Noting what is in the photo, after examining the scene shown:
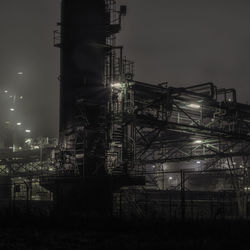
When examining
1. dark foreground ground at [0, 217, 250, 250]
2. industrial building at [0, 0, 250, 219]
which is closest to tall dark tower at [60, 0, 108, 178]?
industrial building at [0, 0, 250, 219]

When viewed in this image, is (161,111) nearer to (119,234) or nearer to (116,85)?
(116,85)

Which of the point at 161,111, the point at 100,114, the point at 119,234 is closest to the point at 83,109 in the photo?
the point at 100,114

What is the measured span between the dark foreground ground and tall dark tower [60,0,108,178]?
9.51 m

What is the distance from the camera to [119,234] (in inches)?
506

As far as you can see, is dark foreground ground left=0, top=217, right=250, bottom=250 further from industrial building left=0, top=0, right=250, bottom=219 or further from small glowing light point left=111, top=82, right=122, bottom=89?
small glowing light point left=111, top=82, right=122, bottom=89

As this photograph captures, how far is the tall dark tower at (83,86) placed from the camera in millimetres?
24953

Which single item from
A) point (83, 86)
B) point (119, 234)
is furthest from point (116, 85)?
point (119, 234)

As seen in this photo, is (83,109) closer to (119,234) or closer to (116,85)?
(116,85)

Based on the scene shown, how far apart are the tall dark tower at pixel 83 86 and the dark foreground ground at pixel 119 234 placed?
9.51 m

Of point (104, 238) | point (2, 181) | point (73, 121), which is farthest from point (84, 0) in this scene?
point (2, 181)

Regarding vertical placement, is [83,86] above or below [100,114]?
above

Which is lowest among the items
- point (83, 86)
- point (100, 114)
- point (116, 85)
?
point (100, 114)

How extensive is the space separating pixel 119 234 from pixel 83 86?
14539 mm

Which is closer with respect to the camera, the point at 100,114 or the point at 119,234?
the point at 119,234
